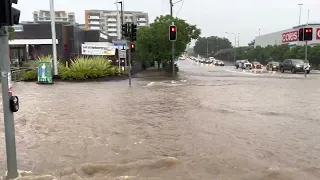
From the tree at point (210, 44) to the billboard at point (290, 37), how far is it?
3358 inches

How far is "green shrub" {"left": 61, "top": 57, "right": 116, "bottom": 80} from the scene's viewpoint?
25656 millimetres

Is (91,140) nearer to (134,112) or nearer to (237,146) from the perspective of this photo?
(237,146)

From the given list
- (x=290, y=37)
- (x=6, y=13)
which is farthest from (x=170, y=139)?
(x=290, y=37)

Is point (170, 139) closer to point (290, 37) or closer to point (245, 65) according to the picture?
point (245, 65)

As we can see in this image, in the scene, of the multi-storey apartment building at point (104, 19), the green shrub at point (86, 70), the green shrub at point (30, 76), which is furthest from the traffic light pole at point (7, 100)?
the multi-storey apartment building at point (104, 19)

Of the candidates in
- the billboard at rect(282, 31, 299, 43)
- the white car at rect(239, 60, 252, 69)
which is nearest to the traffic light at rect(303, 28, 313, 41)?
the white car at rect(239, 60, 252, 69)

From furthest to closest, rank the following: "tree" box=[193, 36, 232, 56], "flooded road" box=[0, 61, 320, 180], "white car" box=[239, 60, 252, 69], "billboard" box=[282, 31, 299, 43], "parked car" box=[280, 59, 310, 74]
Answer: "tree" box=[193, 36, 232, 56] → "billboard" box=[282, 31, 299, 43] → "white car" box=[239, 60, 252, 69] → "parked car" box=[280, 59, 310, 74] → "flooded road" box=[0, 61, 320, 180]

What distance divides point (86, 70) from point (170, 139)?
18.3 m

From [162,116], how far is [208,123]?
172cm

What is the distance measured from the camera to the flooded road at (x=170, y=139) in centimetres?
637

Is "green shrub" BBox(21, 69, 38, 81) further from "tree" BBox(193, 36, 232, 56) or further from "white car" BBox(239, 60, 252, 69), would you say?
"tree" BBox(193, 36, 232, 56)

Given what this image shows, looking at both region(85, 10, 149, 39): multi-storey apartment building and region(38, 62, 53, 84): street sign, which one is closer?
region(38, 62, 53, 84): street sign

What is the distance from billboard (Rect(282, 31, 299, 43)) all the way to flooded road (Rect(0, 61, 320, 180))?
58.5 metres

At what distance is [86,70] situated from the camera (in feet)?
84.9
